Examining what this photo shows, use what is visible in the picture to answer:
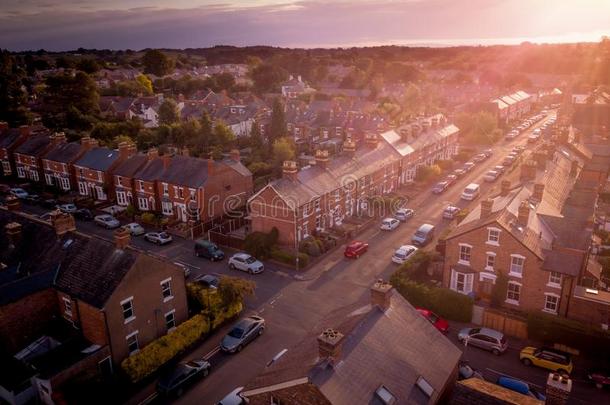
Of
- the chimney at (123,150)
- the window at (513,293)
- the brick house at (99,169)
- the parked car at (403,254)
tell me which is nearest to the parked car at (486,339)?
the window at (513,293)

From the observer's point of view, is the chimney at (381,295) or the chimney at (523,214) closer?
the chimney at (381,295)

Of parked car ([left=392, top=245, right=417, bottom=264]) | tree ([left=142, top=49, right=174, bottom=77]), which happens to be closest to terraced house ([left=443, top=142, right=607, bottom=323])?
parked car ([left=392, top=245, right=417, bottom=264])

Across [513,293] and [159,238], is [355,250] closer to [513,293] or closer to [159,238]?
[513,293]

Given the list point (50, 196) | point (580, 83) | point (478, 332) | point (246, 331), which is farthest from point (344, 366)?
point (580, 83)

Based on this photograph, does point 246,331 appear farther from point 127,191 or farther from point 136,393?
point 127,191

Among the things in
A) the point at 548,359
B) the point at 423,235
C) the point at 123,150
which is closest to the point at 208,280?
the point at 423,235

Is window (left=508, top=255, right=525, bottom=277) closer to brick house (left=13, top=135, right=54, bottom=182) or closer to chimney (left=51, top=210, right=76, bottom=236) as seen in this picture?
chimney (left=51, top=210, right=76, bottom=236)

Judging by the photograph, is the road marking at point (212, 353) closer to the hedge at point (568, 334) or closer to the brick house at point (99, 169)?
the hedge at point (568, 334)
